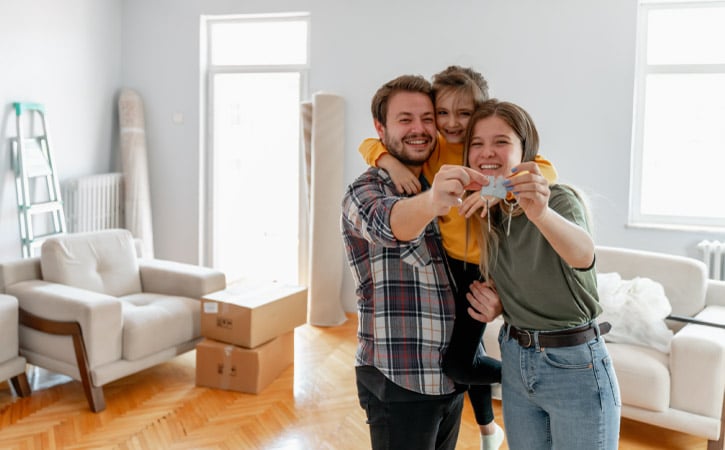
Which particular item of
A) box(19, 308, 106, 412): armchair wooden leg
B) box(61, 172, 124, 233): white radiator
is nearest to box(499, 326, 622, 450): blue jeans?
box(19, 308, 106, 412): armchair wooden leg

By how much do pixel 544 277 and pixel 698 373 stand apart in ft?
6.55

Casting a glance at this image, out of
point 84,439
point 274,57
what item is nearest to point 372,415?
point 84,439

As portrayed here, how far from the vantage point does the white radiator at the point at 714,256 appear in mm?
4449

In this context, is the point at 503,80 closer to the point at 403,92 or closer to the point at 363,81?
the point at 363,81

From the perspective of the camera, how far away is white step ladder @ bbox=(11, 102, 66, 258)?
5004 mm

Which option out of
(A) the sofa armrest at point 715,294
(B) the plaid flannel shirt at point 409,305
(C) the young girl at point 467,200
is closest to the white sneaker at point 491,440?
(C) the young girl at point 467,200

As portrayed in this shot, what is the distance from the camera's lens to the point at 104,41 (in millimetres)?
5961

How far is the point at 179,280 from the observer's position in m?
4.16

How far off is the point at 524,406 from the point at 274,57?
15.9ft

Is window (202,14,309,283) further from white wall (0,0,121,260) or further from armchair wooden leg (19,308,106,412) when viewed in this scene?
armchair wooden leg (19,308,106,412)

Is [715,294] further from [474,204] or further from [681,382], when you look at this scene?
[474,204]

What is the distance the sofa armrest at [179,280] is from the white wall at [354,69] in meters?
1.57

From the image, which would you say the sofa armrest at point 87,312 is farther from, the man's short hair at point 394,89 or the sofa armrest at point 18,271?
the man's short hair at point 394,89

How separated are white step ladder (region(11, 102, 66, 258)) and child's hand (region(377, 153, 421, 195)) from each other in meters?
4.34
